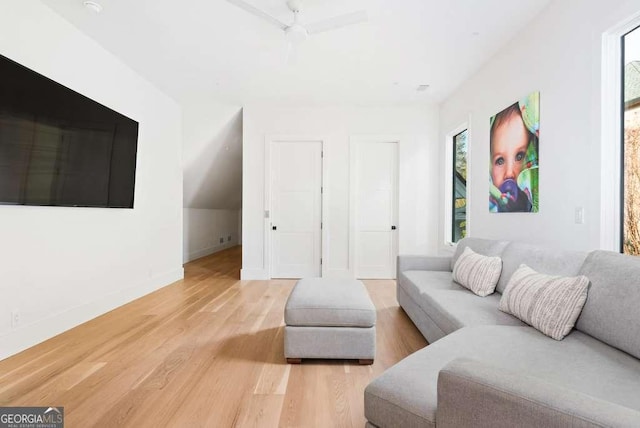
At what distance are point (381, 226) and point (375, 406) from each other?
3.81m

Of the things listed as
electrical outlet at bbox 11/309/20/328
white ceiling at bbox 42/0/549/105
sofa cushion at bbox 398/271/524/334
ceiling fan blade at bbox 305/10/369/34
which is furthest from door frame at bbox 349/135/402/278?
electrical outlet at bbox 11/309/20/328

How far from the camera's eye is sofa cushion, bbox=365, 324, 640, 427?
1.05 m

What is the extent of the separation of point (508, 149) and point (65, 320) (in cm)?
425

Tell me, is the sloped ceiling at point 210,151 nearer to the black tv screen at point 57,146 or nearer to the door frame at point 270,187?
Result: the door frame at point 270,187

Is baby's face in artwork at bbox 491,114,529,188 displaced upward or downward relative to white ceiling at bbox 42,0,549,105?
downward

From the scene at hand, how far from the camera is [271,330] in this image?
2715 millimetres

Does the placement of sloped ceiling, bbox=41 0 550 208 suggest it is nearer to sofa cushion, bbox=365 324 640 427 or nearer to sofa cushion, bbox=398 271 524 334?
sofa cushion, bbox=398 271 524 334

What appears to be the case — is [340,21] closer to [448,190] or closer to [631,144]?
[631,144]

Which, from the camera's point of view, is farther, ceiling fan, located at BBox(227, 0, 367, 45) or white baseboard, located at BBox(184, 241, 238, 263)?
white baseboard, located at BBox(184, 241, 238, 263)

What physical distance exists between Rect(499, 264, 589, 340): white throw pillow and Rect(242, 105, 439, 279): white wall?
9.56 ft

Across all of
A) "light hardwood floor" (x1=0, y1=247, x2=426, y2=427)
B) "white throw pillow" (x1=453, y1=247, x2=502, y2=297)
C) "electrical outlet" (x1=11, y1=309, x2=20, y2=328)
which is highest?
"white throw pillow" (x1=453, y1=247, x2=502, y2=297)

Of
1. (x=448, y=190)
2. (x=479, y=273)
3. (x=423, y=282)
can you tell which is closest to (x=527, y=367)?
(x=479, y=273)

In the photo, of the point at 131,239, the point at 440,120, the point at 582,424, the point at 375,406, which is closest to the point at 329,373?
the point at 375,406

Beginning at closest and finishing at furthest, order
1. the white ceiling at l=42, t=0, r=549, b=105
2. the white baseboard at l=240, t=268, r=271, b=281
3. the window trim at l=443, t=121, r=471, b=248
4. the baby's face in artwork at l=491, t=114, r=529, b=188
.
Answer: the white ceiling at l=42, t=0, r=549, b=105 → the baby's face in artwork at l=491, t=114, r=529, b=188 → the window trim at l=443, t=121, r=471, b=248 → the white baseboard at l=240, t=268, r=271, b=281
